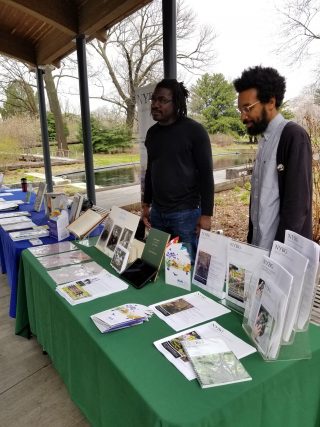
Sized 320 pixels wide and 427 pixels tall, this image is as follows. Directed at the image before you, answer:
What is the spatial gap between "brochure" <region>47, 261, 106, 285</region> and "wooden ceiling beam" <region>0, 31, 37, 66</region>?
12.3ft

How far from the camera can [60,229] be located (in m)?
1.92

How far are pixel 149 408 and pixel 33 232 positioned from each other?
164 centimetres

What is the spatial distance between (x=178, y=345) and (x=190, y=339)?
4 centimetres

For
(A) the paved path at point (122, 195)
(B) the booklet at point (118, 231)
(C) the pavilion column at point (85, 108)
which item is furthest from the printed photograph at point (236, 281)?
(A) the paved path at point (122, 195)

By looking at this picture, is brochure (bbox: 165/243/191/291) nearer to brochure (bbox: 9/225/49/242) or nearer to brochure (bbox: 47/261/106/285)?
brochure (bbox: 47/261/106/285)

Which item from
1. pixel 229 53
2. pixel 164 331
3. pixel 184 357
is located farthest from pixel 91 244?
pixel 229 53

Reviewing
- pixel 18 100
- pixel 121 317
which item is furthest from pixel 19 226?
pixel 18 100

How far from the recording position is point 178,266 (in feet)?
3.91

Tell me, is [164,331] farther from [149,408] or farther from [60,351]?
[60,351]

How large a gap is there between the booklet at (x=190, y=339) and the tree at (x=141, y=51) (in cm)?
274

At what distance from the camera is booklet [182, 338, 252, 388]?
72cm

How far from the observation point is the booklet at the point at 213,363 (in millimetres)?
721

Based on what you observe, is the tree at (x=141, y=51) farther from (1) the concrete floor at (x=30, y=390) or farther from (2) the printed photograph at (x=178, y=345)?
(2) the printed photograph at (x=178, y=345)

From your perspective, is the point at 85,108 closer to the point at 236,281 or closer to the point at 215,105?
the point at 215,105
